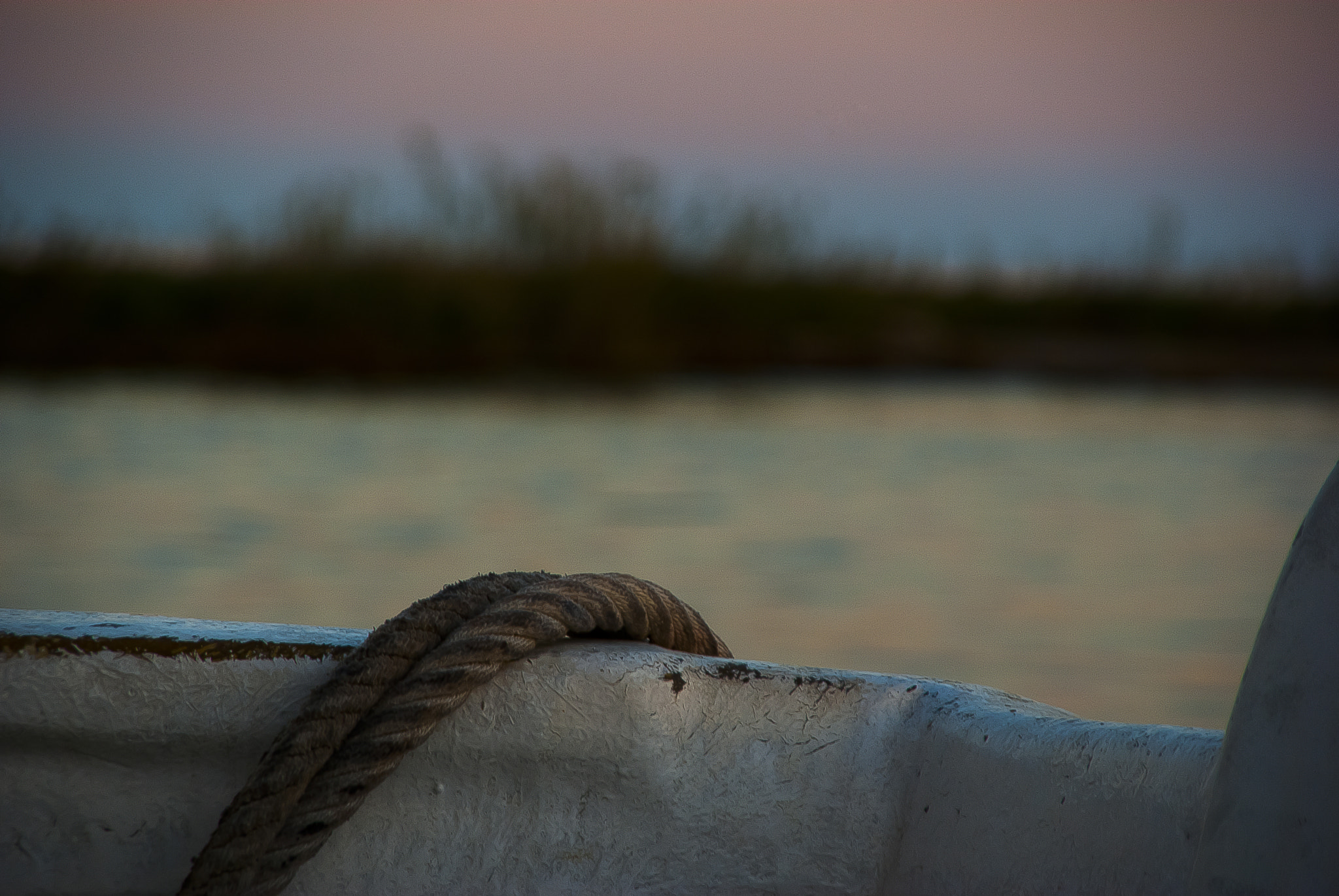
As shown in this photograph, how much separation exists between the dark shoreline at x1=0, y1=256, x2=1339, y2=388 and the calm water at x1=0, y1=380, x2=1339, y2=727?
32cm

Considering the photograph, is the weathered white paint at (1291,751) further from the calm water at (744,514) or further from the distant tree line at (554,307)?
the distant tree line at (554,307)

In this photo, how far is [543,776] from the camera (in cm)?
92

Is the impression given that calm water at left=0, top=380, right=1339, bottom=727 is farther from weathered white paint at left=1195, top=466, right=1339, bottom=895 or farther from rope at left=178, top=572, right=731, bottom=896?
weathered white paint at left=1195, top=466, right=1339, bottom=895

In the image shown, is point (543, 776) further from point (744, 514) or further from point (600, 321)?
point (600, 321)

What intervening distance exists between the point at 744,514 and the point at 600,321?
327cm

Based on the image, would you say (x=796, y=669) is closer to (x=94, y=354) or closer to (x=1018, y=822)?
(x=1018, y=822)

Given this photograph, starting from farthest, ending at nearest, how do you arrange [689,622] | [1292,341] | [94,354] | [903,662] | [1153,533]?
1. [1292,341]
2. [94,354]
3. [1153,533]
4. [903,662]
5. [689,622]

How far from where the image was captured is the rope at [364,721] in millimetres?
815

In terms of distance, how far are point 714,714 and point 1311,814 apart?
40 centimetres

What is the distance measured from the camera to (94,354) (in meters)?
8.98

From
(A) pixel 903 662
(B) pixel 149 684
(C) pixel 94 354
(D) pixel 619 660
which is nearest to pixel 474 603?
(D) pixel 619 660

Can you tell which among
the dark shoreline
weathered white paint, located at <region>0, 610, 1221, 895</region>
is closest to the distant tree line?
the dark shoreline

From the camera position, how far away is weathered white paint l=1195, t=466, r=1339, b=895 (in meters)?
0.62

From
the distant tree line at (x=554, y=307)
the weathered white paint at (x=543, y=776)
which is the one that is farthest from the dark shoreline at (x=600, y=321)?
the weathered white paint at (x=543, y=776)
